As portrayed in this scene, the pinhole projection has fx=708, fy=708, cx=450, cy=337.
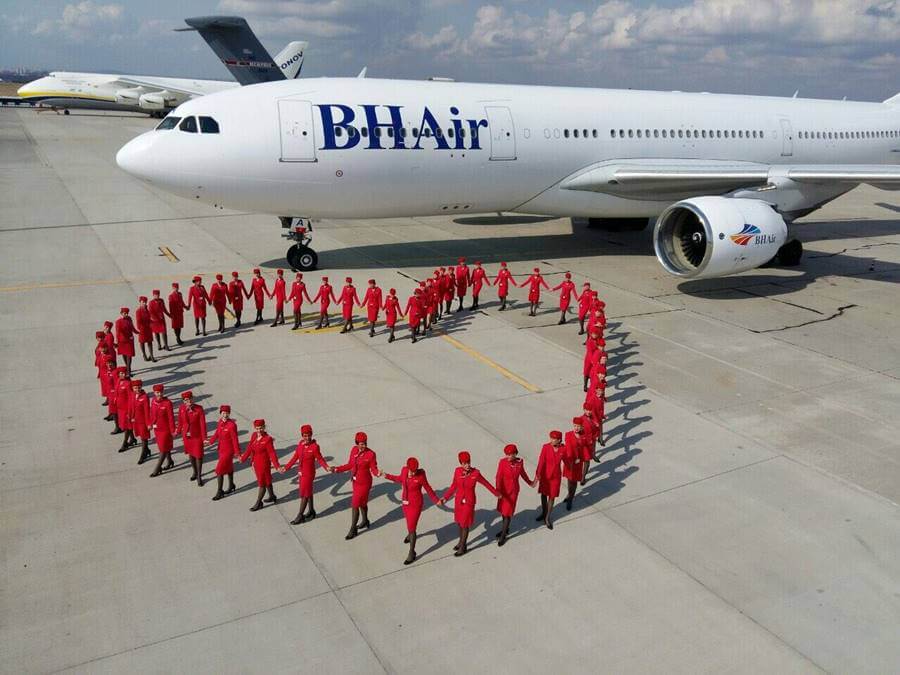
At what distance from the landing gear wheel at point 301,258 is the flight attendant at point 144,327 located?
5.82 metres

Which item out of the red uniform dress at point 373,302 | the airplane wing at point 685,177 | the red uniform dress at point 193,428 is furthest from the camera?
the airplane wing at point 685,177

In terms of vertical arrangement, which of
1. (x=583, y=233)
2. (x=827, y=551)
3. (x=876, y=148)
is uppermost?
(x=876, y=148)

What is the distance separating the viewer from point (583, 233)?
23641mm

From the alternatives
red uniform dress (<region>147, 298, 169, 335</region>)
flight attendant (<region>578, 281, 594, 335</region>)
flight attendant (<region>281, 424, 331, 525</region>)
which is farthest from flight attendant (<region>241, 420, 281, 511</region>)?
flight attendant (<region>578, 281, 594, 335</region>)

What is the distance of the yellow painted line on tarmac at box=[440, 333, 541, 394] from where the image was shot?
11320 mm

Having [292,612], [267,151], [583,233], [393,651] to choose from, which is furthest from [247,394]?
[583,233]

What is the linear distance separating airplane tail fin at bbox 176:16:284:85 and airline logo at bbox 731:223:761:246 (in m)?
44.8

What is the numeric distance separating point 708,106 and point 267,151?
1325 centimetres

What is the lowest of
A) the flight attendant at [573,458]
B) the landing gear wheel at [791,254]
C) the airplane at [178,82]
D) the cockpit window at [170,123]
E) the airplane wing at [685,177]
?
the flight attendant at [573,458]

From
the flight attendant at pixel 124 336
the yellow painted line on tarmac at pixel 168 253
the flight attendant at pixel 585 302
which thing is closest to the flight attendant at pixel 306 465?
the flight attendant at pixel 124 336

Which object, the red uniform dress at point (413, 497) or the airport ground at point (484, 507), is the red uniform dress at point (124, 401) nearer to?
the airport ground at point (484, 507)

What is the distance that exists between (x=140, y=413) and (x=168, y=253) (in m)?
12.0

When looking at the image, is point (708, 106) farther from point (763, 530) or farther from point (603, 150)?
point (763, 530)

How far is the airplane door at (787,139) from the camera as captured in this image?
22.2 metres
